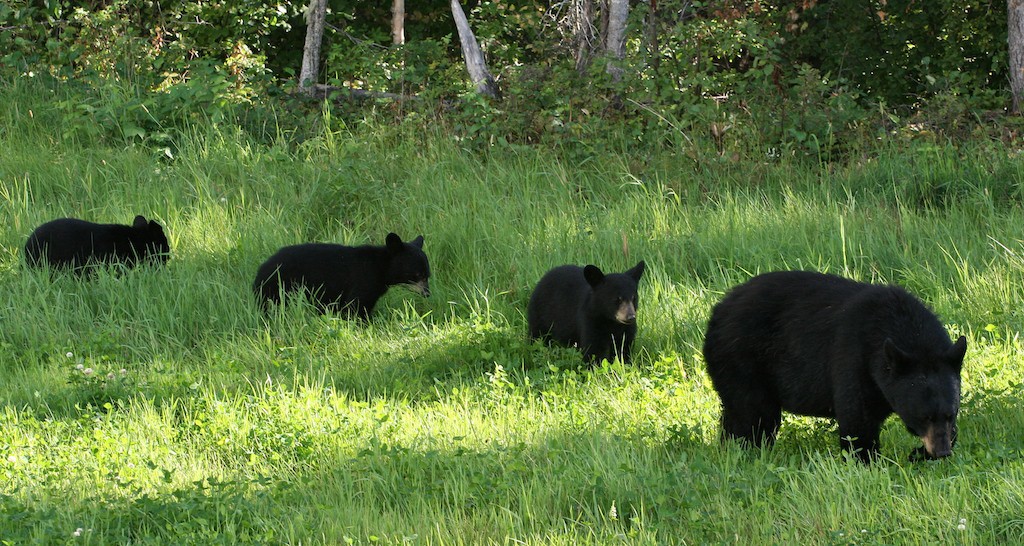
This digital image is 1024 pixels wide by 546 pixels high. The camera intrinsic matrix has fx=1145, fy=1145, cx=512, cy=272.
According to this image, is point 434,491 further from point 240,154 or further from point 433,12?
point 433,12

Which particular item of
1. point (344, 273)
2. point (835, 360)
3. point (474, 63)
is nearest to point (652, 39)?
point (474, 63)

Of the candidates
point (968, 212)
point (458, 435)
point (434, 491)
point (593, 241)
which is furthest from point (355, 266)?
point (968, 212)

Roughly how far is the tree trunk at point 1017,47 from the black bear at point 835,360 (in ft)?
25.6

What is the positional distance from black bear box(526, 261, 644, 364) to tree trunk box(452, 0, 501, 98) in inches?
239

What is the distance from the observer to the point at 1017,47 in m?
12.0

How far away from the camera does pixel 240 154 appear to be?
1074cm

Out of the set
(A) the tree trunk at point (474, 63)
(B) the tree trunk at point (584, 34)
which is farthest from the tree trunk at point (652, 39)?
(A) the tree trunk at point (474, 63)

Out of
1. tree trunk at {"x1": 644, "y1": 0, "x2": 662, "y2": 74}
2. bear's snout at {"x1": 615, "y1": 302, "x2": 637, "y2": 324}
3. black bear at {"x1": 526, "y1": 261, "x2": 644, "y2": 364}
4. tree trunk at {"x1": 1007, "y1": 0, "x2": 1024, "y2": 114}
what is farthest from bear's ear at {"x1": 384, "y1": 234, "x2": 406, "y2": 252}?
tree trunk at {"x1": 1007, "y1": 0, "x2": 1024, "y2": 114}

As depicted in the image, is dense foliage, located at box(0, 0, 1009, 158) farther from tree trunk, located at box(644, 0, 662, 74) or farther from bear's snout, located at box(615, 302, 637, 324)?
bear's snout, located at box(615, 302, 637, 324)

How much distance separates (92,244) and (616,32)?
6.51 meters

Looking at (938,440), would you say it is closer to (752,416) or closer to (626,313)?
(752,416)

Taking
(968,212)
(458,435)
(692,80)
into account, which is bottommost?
(458,435)

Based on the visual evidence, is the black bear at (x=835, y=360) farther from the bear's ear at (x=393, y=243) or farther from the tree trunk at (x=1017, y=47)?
the tree trunk at (x=1017, y=47)

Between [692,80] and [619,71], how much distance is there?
1.25 m
